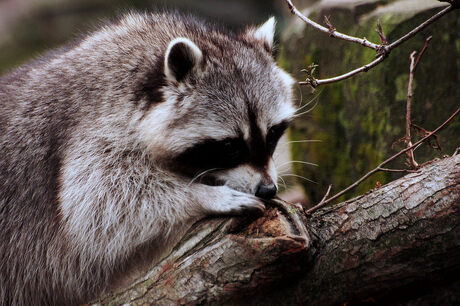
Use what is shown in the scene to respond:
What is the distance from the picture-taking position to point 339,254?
3.14m

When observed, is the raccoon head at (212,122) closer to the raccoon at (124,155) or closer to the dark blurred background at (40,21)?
the raccoon at (124,155)

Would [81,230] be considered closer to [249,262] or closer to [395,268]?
[249,262]

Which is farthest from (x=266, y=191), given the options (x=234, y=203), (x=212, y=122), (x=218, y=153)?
(x=212, y=122)

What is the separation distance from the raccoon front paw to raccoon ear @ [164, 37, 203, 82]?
2.92 feet

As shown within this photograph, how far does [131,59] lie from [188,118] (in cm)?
70

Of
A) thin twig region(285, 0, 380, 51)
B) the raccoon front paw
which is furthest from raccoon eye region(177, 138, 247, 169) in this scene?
thin twig region(285, 0, 380, 51)

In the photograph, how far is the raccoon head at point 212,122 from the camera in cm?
382

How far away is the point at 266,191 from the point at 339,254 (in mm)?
731

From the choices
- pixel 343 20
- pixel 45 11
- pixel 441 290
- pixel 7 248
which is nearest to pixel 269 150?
pixel 441 290

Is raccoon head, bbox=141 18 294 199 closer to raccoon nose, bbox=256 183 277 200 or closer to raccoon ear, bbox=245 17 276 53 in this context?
raccoon nose, bbox=256 183 277 200

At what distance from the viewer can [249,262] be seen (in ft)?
10.0

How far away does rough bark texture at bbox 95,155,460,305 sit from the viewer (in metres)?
3.01

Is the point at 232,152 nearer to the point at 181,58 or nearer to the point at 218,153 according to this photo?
the point at 218,153

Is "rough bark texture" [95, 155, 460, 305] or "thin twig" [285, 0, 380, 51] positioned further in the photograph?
"thin twig" [285, 0, 380, 51]
